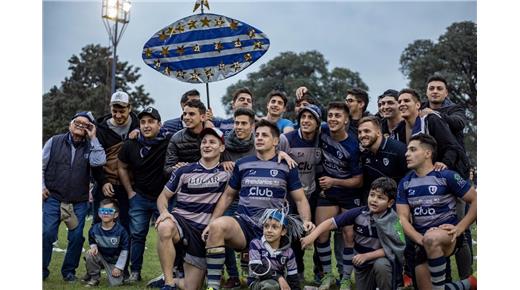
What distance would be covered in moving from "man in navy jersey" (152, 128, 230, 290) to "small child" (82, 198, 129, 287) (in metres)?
0.80

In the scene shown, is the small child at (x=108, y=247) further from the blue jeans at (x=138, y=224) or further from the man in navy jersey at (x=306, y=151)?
the man in navy jersey at (x=306, y=151)

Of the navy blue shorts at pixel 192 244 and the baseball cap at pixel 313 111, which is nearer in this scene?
the navy blue shorts at pixel 192 244

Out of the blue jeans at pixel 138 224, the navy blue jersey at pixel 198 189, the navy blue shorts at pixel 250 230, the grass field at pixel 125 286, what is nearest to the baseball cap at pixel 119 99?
the blue jeans at pixel 138 224

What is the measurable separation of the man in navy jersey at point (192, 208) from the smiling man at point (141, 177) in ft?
2.31

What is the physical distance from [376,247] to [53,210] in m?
3.01

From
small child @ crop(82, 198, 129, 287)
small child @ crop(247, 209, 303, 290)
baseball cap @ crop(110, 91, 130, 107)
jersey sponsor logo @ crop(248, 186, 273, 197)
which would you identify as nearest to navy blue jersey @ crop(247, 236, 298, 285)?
small child @ crop(247, 209, 303, 290)

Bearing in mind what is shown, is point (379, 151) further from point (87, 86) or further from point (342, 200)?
point (87, 86)

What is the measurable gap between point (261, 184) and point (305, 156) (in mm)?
733

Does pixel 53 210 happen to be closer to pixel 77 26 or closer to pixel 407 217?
pixel 77 26

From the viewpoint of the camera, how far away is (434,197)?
192 inches

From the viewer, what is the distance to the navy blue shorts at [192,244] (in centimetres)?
505

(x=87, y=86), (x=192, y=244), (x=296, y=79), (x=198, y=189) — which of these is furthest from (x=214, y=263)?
(x=296, y=79)
